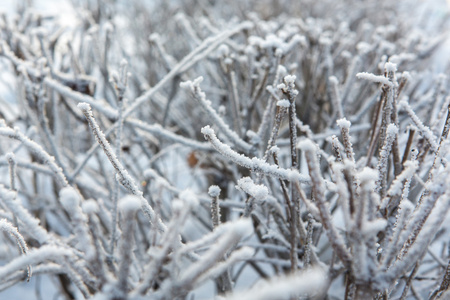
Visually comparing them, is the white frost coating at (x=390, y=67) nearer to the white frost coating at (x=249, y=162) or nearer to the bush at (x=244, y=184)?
the bush at (x=244, y=184)

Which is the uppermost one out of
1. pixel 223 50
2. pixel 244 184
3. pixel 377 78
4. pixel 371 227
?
pixel 223 50

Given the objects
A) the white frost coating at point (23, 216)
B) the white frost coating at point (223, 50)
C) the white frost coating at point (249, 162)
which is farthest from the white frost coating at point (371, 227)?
the white frost coating at point (223, 50)

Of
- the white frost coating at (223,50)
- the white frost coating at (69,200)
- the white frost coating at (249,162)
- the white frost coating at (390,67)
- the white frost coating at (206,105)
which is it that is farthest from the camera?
the white frost coating at (223,50)

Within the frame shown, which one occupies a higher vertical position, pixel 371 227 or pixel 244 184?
pixel 244 184

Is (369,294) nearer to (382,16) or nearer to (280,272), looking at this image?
(280,272)

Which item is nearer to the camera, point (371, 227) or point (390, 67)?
point (371, 227)

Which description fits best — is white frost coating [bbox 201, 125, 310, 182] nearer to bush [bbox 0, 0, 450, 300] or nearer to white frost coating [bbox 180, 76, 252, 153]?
bush [bbox 0, 0, 450, 300]

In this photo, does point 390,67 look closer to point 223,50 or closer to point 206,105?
point 206,105

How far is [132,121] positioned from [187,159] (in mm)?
1407

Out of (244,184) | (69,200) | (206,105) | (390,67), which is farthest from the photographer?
(206,105)

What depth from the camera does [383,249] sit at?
0.83 metres

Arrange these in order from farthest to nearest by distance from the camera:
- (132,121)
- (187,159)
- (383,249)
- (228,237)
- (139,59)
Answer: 1. (139,59)
2. (187,159)
3. (132,121)
4. (383,249)
5. (228,237)

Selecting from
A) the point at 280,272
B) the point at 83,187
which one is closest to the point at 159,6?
the point at 83,187

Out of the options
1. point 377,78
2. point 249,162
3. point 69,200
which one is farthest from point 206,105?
point 69,200
